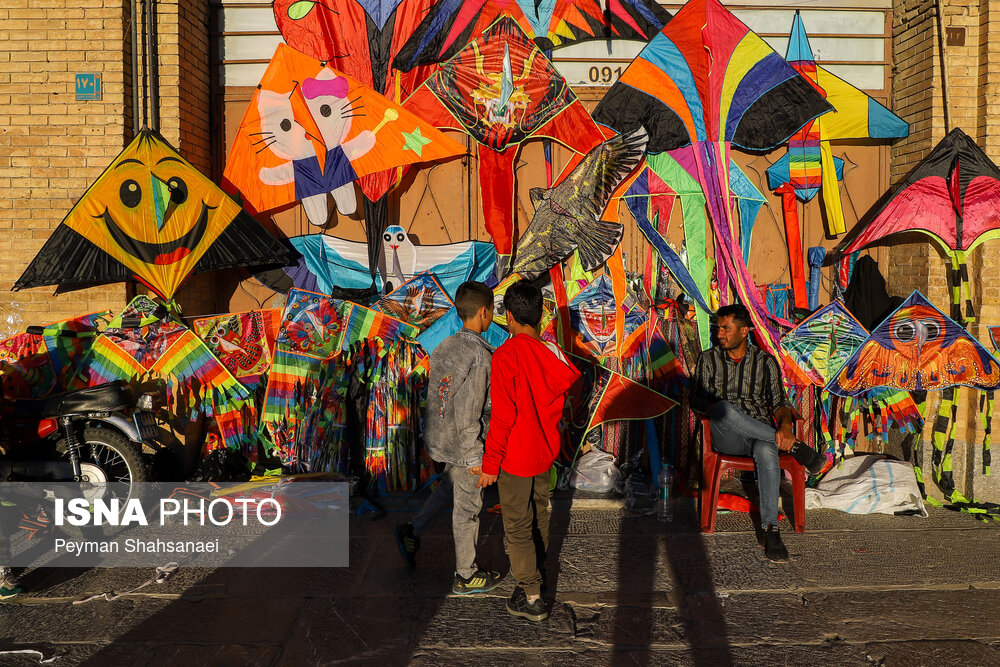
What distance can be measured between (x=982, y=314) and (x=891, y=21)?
9.57 ft

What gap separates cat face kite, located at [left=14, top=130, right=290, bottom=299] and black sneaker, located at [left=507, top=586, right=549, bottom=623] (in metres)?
3.72

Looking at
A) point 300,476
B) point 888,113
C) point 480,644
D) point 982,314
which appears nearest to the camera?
point 480,644

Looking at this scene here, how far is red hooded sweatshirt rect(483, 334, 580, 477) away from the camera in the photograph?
347cm

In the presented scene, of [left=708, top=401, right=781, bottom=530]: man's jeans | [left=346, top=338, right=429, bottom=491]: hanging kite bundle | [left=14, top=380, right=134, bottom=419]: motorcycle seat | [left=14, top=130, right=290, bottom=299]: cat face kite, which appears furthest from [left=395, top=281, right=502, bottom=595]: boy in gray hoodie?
[left=14, top=130, right=290, bottom=299]: cat face kite

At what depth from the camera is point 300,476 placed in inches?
216

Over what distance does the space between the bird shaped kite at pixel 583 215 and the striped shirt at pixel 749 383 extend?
1644 millimetres

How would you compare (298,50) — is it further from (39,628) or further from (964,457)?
(964,457)

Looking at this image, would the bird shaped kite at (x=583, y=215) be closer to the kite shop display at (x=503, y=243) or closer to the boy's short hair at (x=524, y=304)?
the kite shop display at (x=503, y=243)

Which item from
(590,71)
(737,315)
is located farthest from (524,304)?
(590,71)

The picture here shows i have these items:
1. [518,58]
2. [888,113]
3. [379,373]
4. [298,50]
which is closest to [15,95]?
[298,50]

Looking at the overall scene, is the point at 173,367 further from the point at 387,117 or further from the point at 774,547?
the point at 774,547

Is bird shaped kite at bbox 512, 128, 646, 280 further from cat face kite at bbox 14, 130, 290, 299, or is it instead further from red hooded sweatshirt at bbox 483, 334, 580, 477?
red hooded sweatshirt at bbox 483, 334, 580, 477

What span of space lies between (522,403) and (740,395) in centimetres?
218

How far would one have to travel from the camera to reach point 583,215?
20.1 ft
